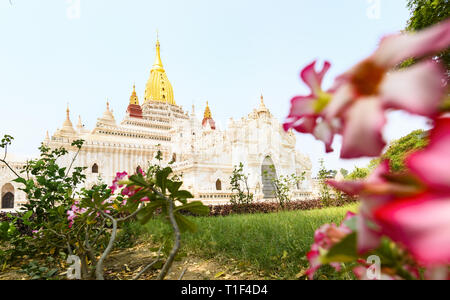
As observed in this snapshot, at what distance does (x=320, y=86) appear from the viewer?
0.48m

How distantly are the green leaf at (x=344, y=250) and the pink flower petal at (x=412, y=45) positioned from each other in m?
0.27

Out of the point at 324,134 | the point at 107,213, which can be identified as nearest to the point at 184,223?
the point at 324,134

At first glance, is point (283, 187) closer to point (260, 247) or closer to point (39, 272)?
point (260, 247)

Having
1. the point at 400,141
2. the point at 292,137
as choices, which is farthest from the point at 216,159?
the point at 400,141

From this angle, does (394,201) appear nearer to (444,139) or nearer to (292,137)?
(444,139)

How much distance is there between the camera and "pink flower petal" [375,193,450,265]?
254mm

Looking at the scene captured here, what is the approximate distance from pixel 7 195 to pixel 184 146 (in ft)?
47.9

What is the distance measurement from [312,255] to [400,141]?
13.9 m

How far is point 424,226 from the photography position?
0.85 feet

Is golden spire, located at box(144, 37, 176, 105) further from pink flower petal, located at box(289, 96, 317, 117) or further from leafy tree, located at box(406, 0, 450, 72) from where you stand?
pink flower petal, located at box(289, 96, 317, 117)

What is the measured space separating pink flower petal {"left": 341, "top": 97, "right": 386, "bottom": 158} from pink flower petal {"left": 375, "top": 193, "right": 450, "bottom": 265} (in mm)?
99

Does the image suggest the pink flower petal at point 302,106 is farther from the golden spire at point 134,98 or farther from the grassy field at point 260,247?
the golden spire at point 134,98

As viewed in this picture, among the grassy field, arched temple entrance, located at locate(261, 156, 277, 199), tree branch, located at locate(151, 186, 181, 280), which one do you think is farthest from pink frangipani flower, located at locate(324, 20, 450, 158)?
arched temple entrance, located at locate(261, 156, 277, 199)

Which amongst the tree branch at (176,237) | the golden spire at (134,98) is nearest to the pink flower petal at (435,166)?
the tree branch at (176,237)
